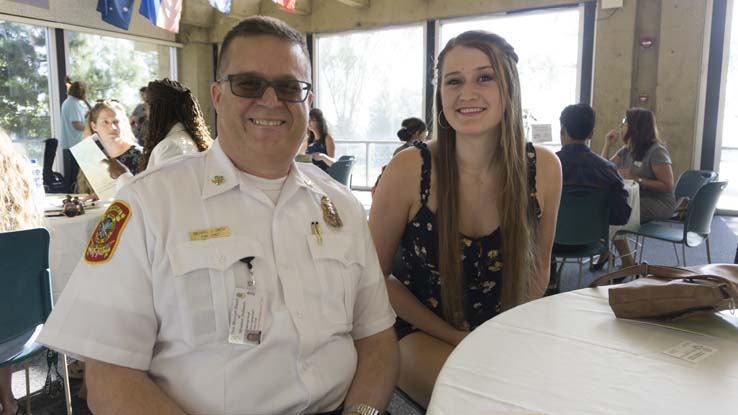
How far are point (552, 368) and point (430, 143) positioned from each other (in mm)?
1091

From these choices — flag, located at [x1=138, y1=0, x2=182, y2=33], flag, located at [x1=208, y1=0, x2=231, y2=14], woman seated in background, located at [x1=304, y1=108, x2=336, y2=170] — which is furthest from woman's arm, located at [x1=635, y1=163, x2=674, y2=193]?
flag, located at [x1=138, y1=0, x2=182, y2=33]

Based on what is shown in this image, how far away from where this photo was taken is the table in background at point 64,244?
7.88 ft

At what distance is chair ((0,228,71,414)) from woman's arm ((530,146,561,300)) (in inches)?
67.9

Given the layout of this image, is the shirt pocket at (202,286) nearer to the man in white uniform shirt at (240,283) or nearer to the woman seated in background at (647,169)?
the man in white uniform shirt at (240,283)

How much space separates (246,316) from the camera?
3.50 ft

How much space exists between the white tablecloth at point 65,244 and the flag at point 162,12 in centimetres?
406

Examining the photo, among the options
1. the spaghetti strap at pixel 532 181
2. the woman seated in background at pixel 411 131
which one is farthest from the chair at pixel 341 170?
the spaghetti strap at pixel 532 181

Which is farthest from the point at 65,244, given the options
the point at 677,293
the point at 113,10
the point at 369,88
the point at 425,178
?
the point at 369,88

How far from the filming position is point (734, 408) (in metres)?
0.78

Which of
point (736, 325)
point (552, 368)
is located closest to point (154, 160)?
point (552, 368)

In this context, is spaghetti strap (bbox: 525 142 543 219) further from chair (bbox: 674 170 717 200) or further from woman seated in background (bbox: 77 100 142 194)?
chair (bbox: 674 170 717 200)

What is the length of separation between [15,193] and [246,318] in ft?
4.92

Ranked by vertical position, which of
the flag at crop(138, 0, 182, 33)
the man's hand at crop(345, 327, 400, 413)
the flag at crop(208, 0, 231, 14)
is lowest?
the man's hand at crop(345, 327, 400, 413)

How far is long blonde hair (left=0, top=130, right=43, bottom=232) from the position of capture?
1968mm
